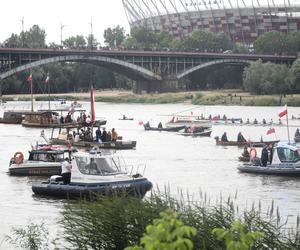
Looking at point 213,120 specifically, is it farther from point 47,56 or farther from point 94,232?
point 94,232

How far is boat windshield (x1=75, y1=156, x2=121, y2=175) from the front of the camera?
3534 cm

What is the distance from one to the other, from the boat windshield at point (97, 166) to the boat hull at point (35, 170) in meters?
7.46

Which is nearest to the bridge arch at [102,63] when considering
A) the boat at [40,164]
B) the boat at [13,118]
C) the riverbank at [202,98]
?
the riverbank at [202,98]

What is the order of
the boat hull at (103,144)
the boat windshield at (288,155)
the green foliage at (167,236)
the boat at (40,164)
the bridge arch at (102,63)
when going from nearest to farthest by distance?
the green foliage at (167,236) < the boat at (40,164) < the boat windshield at (288,155) < the boat hull at (103,144) < the bridge arch at (102,63)

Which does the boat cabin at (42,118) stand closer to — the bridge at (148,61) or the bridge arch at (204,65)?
the bridge at (148,61)

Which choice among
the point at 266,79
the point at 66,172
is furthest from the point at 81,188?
the point at 266,79

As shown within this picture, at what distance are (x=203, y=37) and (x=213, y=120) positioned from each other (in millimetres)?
103797

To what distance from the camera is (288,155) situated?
44094 mm

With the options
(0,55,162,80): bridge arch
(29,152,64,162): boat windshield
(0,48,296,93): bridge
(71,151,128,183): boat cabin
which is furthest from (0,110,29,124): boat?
(71,151,128,183): boat cabin

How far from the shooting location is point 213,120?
96188mm

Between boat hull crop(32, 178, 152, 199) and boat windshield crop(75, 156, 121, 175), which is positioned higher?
boat windshield crop(75, 156, 121, 175)

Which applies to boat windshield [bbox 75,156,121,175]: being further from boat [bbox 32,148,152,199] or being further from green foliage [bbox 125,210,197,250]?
green foliage [bbox 125,210,197,250]

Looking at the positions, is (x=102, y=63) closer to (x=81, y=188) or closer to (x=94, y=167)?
(x=94, y=167)

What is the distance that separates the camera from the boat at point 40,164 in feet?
143
